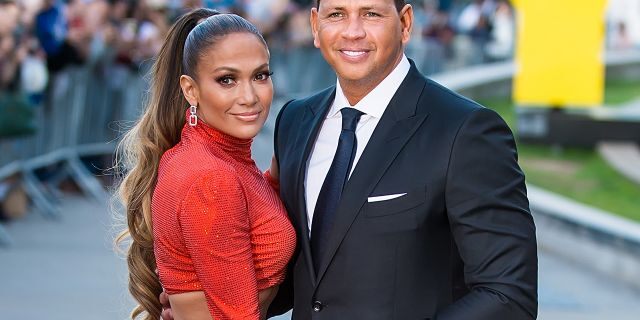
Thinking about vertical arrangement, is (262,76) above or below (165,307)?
above

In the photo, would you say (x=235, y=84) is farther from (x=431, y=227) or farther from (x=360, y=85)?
(x=431, y=227)

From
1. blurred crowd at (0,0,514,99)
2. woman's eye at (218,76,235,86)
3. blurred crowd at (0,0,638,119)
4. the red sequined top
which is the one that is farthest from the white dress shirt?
blurred crowd at (0,0,638,119)

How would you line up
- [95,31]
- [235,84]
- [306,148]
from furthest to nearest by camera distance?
[95,31]
[306,148]
[235,84]

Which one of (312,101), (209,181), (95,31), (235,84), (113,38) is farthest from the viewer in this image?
(113,38)

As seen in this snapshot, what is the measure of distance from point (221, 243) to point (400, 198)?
0.51m

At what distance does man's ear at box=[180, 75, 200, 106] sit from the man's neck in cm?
43

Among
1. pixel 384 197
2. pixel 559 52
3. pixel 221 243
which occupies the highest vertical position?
pixel 384 197

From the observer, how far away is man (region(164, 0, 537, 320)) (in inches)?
120

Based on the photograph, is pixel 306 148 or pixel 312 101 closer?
pixel 306 148

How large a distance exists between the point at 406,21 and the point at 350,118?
0.34m

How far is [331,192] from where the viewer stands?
331cm

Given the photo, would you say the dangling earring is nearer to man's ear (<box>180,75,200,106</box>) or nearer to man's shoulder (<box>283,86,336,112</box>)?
man's ear (<box>180,75,200,106</box>)

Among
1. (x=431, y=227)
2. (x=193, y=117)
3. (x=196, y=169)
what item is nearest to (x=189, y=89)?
(x=193, y=117)

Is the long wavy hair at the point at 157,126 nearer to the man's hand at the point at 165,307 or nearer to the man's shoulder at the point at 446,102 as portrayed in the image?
the man's hand at the point at 165,307
